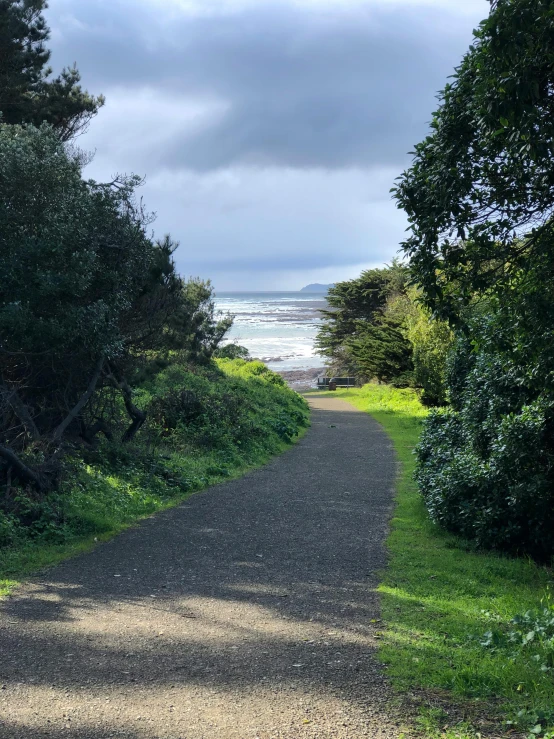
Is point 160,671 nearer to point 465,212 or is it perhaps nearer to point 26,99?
point 465,212

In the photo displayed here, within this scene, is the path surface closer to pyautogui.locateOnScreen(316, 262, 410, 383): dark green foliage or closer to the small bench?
pyautogui.locateOnScreen(316, 262, 410, 383): dark green foliage

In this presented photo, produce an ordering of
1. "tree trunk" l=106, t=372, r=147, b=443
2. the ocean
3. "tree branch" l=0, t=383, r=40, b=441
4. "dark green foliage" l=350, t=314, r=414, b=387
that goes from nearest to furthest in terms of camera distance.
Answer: "tree branch" l=0, t=383, r=40, b=441
"tree trunk" l=106, t=372, r=147, b=443
"dark green foliage" l=350, t=314, r=414, b=387
the ocean

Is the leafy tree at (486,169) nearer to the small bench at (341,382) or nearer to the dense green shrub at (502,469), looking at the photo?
the dense green shrub at (502,469)

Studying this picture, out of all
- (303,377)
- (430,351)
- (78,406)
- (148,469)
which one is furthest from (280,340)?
(78,406)

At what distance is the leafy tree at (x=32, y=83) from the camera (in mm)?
13545

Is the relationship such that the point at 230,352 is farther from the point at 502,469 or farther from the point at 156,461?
the point at 502,469

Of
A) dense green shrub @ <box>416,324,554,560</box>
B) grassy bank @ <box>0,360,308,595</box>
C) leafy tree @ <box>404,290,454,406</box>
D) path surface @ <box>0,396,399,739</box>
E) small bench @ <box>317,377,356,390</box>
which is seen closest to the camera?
path surface @ <box>0,396,399,739</box>

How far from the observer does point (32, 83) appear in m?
14.6

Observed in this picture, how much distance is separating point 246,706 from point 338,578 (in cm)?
322

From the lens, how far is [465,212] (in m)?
6.47

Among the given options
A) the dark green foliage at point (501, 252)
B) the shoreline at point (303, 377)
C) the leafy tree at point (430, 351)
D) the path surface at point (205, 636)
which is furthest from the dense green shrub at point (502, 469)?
the shoreline at point (303, 377)

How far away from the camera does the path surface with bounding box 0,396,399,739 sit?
4027 millimetres

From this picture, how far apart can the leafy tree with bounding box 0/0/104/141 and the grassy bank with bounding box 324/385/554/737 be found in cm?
1060

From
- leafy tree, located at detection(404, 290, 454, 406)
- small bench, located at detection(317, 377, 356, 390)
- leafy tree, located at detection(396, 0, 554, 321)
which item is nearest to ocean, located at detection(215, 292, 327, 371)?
small bench, located at detection(317, 377, 356, 390)
